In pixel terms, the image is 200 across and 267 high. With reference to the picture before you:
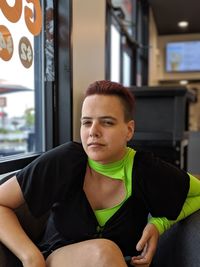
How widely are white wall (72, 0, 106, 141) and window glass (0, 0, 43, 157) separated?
21 centimetres

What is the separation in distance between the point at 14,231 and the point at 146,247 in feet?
1.42

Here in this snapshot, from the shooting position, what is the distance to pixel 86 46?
7.00 ft

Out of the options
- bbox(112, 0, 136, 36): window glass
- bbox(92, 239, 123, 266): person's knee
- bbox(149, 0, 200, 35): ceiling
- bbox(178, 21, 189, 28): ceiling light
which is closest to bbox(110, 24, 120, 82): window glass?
bbox(112, 0, 136, 36): window glass

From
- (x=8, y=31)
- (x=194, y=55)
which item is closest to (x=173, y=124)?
(x=8, y=31)

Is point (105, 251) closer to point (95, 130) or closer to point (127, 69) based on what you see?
point (95, 130)

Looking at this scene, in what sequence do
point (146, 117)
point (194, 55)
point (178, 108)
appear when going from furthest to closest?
point (194, 55) → point (146, 117) → point (178, 108)

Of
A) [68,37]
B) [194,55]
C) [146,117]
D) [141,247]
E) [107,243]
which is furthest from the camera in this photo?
[194,55]

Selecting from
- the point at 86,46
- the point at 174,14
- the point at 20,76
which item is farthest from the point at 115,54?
the point at 174,14

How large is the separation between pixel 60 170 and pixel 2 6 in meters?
0.75

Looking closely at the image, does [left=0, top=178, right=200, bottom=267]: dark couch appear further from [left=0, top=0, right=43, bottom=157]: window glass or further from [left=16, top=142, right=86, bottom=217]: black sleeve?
[left=0, top=0, right=43, bottom=157]: window glass

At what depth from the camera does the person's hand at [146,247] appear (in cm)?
109

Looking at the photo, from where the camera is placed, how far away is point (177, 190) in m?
1.20

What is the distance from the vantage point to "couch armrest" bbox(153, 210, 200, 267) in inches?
44.1

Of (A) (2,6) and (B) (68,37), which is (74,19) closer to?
(B) (68,37)
